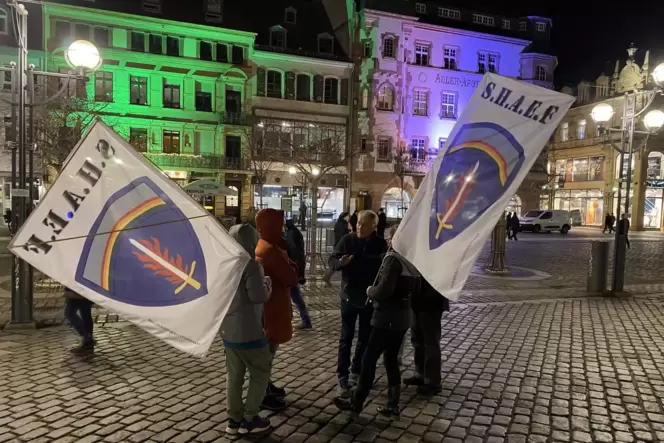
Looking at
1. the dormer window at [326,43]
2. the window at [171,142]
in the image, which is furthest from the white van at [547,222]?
the window at [171,142]

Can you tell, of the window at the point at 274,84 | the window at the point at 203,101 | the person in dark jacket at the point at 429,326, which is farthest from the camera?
the window at the point at 274,84

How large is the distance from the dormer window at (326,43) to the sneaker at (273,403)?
1404 inches

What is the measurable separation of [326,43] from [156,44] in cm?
1261

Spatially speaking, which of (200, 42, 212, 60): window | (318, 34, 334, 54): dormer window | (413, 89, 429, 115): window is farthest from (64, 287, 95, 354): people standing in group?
(413, 89, 429, 115): window

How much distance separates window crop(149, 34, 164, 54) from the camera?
32.2m

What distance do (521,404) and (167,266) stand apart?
379 cm

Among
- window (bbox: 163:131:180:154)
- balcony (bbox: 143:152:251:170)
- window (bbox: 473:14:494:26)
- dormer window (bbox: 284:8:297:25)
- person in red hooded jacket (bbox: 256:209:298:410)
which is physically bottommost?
person in red hooded jacket (bbox: 256:209:298:410)

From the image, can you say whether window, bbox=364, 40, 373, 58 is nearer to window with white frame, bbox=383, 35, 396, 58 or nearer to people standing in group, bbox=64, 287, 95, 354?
window with white frame, bbox=383, 35, 396, 58

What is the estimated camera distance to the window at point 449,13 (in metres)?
40.6

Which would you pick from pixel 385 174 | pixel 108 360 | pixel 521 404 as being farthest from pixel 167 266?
pixel 385 174

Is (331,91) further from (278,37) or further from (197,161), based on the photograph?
(197,161)

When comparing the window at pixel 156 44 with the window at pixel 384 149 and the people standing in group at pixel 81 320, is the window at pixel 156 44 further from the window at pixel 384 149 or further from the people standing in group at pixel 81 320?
the people standing in group at pixel 81 320

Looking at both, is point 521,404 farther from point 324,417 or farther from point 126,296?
point 126,296

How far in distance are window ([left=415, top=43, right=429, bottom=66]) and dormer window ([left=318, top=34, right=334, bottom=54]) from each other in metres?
6.74
